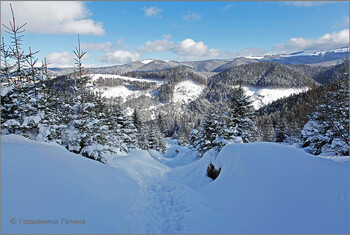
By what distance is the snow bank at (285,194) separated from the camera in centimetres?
412

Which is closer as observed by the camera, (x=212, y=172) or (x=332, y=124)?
(x=332, y=124)

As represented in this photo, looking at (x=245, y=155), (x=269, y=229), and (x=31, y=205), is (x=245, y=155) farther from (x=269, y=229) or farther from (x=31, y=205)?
(x=31, y=205)

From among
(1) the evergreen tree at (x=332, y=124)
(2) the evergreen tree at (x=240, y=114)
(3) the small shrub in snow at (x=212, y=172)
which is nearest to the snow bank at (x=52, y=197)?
(3) the small shrub in snow at (x=212, y=172)

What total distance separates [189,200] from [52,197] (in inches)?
214

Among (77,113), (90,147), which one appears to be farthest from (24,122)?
(90,147)

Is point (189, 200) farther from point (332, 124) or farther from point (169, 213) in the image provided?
point (332, 124)

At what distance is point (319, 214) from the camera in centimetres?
412

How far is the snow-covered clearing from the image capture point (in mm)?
4117

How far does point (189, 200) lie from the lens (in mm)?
7820

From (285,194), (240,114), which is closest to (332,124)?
(285,194)

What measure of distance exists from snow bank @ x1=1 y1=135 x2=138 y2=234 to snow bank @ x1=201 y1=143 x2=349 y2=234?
4.20 m

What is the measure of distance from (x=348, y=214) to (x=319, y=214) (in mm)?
535

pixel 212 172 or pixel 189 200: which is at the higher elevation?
pixel 189 200

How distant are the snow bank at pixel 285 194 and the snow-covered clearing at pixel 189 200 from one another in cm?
2
